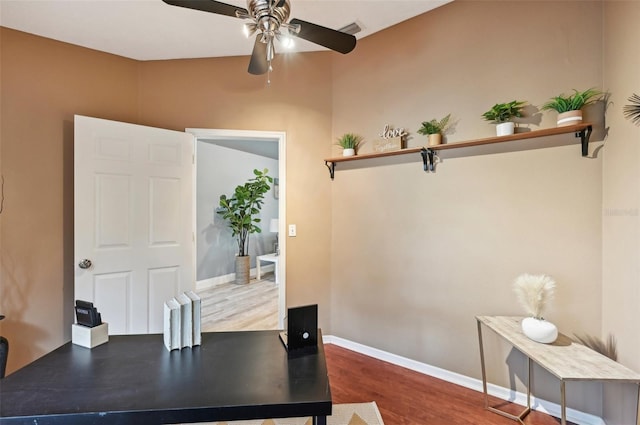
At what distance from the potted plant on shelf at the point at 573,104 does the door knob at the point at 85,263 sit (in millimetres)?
3413

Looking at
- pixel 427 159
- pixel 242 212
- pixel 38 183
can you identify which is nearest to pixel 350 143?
pixel 427 159

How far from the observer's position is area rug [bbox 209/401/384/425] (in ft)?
5.88

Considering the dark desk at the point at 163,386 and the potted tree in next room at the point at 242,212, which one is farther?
the potted tree in next room at the point at 242,212

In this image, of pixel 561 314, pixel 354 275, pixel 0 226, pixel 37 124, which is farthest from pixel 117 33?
pixel 561 314

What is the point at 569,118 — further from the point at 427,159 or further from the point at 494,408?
the point at 494,408

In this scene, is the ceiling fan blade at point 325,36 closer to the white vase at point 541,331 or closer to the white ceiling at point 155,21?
the white ceiling at point 155,21

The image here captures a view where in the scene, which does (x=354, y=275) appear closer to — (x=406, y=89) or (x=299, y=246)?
(x=299, y=246)

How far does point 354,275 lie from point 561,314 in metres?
1.54

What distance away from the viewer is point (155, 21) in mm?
2174

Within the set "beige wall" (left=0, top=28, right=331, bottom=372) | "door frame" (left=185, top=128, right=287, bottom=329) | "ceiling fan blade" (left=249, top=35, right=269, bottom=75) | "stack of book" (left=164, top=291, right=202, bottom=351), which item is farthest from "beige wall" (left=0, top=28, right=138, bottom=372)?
"stack of book" (left=164, top=291, right=202, bottom=351)

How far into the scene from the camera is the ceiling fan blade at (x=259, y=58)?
1676mm

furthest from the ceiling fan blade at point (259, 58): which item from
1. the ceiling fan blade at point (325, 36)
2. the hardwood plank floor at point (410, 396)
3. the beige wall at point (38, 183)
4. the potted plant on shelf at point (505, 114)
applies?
the hardwood plank floor at point (410, 396)

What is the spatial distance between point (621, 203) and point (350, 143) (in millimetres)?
1882

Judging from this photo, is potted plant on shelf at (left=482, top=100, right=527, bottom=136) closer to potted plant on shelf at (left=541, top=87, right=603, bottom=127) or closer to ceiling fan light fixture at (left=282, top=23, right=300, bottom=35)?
potted plant on shelf at (left=541, top=87, right=603, bottom=127)
